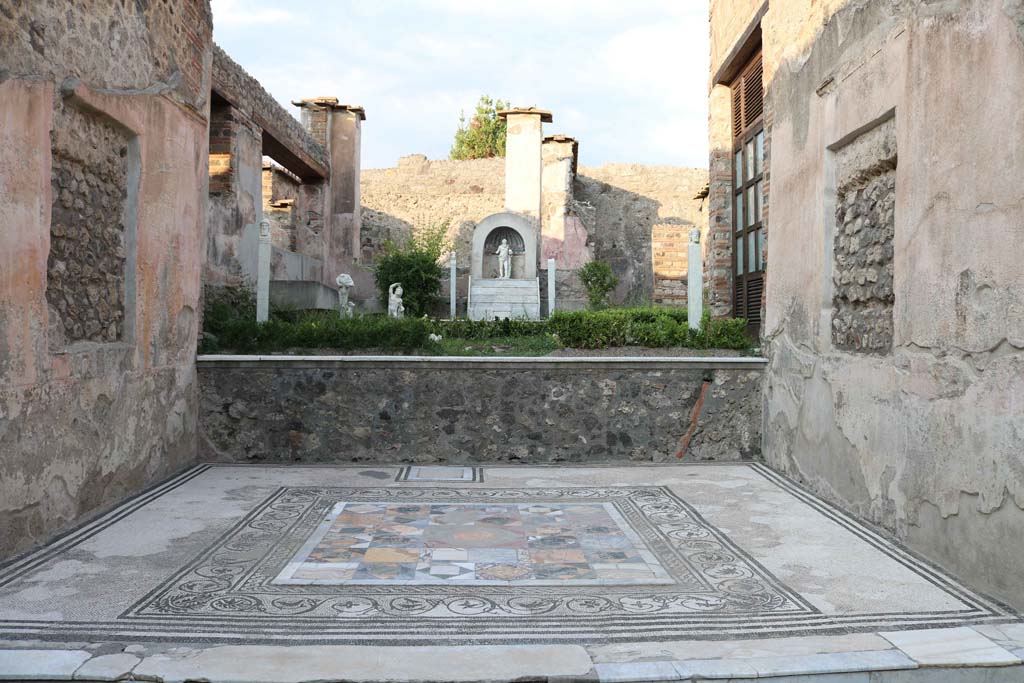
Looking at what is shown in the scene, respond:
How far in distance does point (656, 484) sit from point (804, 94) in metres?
2.66

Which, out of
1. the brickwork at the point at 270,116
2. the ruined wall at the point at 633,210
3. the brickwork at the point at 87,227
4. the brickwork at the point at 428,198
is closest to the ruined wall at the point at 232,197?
the brickwork at the point at 270,116

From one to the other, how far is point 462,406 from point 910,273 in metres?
3.15

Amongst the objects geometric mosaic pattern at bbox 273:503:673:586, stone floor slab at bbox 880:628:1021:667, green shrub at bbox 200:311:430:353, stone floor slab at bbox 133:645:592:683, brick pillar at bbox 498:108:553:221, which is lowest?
geometric mosaic pattern at bbox 273:503:673:586

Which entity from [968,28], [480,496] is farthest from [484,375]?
[968,28]

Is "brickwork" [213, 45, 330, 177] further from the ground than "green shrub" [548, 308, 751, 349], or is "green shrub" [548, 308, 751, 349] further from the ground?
"brickwork" [213, 45, 330, 177]

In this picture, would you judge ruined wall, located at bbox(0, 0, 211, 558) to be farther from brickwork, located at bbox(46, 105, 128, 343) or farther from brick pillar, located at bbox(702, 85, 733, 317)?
brick pillar, located at bbox(702, 85, 733, 317)

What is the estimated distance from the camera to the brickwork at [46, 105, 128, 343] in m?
3.95

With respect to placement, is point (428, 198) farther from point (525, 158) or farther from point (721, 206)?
point (721, 206)

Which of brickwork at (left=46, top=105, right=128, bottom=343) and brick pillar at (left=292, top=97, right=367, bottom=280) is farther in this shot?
brick pillar at (left=292, top=97, right=367, bottom=280)

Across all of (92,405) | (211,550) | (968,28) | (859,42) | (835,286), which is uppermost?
(859,42)

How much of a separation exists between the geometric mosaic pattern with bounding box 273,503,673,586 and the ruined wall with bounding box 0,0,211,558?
1.33 meters

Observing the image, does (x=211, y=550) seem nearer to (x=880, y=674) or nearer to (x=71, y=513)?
(x=71, y=513)

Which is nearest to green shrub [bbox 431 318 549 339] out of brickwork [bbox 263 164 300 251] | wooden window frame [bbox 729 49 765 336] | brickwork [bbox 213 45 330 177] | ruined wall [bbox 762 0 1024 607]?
wooden window frame [bbox 729 49 765 336]

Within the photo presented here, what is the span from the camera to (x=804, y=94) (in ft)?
16.4
